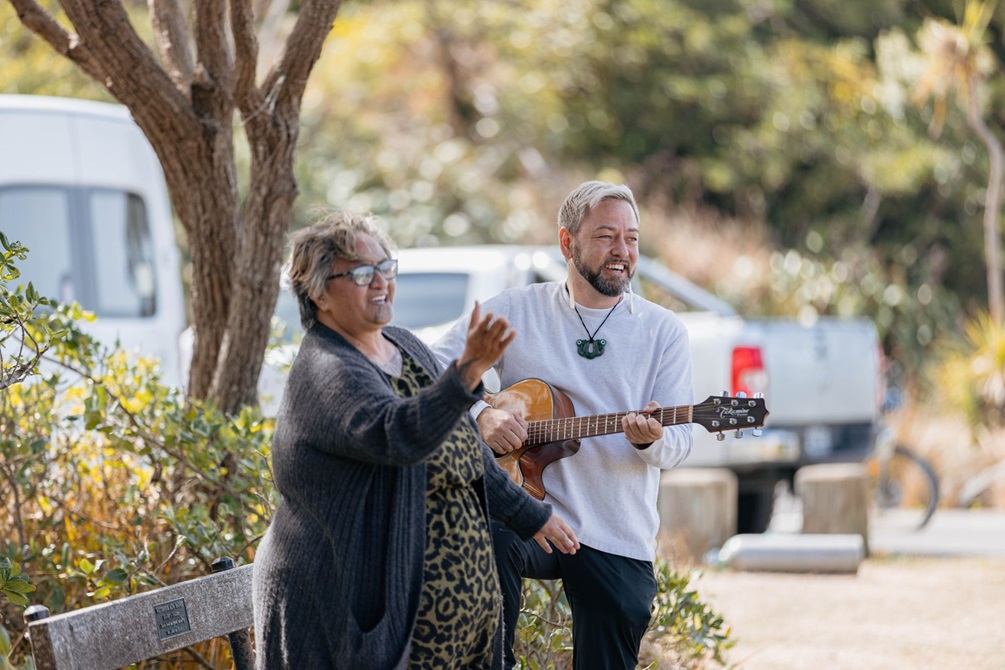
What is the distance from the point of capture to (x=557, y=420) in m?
4.11

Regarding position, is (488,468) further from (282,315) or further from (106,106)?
(106,106)

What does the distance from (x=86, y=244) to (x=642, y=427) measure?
247 inches

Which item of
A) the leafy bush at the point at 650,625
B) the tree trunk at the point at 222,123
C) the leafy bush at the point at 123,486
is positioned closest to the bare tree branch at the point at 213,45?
the tree trunk at the point at 222,123

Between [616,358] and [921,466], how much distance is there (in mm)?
8773

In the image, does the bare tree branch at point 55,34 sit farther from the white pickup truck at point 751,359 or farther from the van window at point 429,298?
the van window at point 429,298

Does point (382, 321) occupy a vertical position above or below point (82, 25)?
below

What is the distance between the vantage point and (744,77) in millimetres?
20891

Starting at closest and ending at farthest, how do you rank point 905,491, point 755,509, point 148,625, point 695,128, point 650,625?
point 148,625 → point 650,625 → point 755,509 → point 905,491 → point 695,128

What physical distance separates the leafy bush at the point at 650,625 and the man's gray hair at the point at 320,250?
1.82 meters

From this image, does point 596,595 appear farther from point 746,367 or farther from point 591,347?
point 746,367

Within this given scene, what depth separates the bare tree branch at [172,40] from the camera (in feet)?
18.7

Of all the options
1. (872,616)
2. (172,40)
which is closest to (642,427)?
(172,40)

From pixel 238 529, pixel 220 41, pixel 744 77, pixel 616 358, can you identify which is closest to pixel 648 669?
pixel 616 358

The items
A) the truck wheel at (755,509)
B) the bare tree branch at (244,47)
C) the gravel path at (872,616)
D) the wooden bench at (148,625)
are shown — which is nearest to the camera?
the wooden bench at (148,625)
